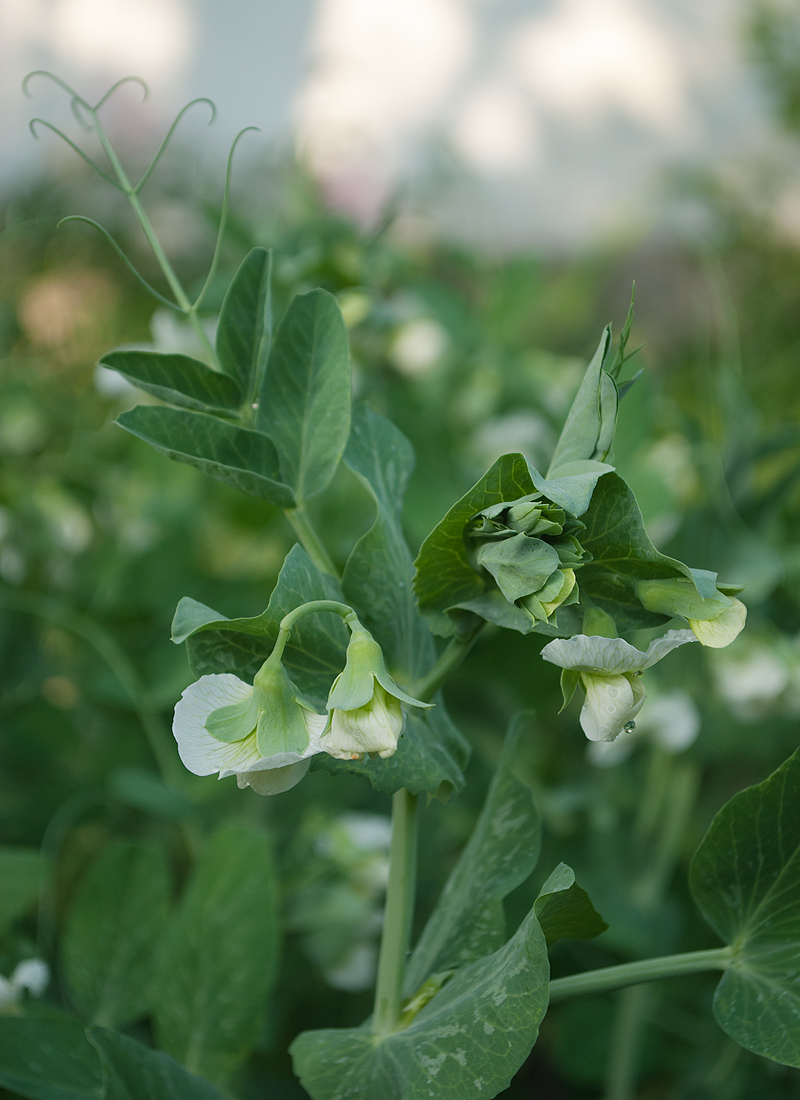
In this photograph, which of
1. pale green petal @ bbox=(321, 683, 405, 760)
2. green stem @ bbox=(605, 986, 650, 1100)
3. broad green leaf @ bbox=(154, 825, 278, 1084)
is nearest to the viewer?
pale green petal @ bbox=(321, 683, 405, 760)

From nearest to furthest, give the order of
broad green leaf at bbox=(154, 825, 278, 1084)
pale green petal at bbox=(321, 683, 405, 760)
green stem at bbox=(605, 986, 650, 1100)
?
pale green petal at bbox=(321, 683, 405, 760) → broad green leaf at bbox=(154, 825, 278, 1084) → green stem at bbox=(605, 986, 650, 1100)

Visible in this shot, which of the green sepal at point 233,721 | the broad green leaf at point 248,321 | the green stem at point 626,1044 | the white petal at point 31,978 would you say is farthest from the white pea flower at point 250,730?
the green stem at point 626,1044

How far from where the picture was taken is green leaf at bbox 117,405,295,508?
0.24 metres

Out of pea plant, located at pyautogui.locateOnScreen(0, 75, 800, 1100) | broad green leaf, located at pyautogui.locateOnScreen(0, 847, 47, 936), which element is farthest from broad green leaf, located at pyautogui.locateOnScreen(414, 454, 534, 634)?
broad green leaf, located at pyautogui.locateOnScreen(0, 847, 47, 936)

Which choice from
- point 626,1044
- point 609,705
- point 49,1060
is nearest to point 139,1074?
point 49,1060

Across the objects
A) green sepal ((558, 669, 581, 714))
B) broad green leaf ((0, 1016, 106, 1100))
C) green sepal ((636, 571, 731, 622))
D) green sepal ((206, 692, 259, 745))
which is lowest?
broad green leaf ((0, 1016, 106, 1100))

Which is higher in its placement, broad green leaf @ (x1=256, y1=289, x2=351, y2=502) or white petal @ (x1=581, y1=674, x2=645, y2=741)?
broad green leaf @ (x1=256, y1=289, x2=351, y2=502)

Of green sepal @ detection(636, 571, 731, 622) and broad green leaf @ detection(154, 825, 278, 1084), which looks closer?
green sepal @ detection(636, 571, 731, 622)

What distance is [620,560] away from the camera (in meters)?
0.21

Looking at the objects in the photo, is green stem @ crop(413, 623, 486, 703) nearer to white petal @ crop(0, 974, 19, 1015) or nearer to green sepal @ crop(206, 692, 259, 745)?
green sepal @ crop(206, 692, 259, 745)

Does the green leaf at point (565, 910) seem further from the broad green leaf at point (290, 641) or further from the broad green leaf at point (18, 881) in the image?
the broad green leaf at point (18, 881)

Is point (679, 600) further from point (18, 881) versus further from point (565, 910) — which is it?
point (18, 881)

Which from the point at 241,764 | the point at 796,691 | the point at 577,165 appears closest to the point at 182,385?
the point at 241,764

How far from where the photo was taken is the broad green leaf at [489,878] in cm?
25
